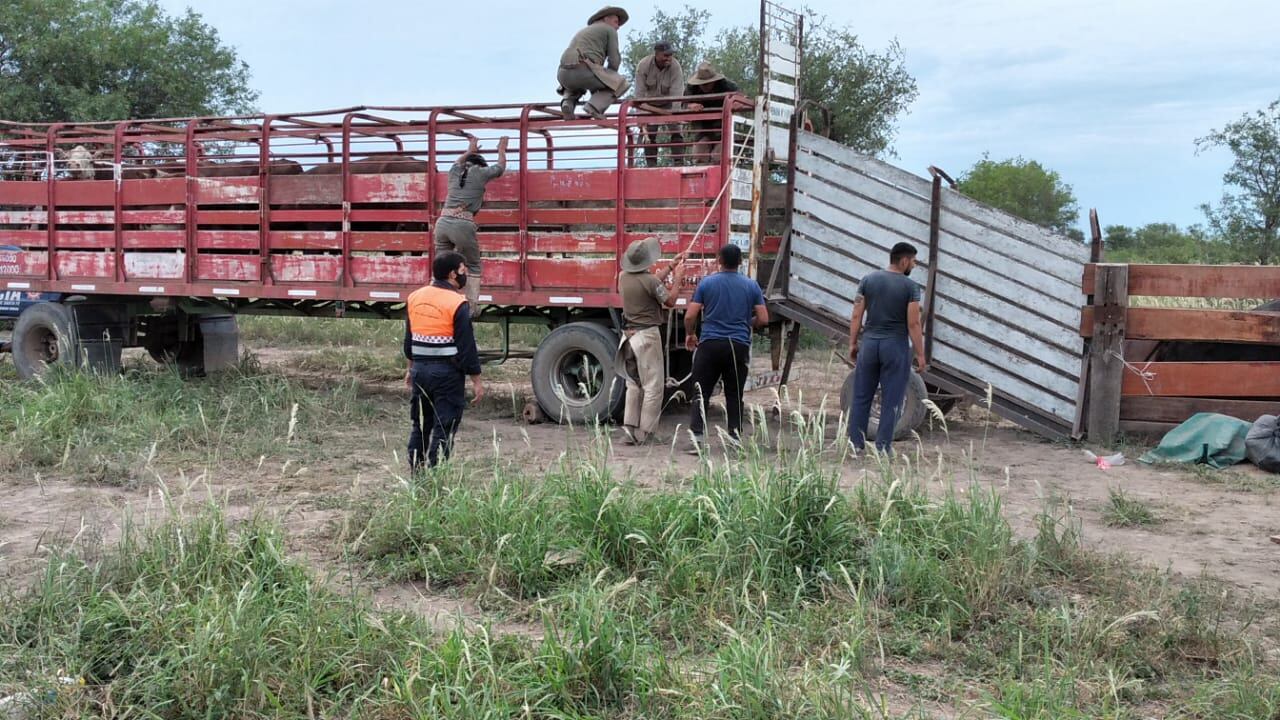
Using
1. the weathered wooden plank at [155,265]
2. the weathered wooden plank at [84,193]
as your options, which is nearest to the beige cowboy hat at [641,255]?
the weathered wooden plank at [155,265]

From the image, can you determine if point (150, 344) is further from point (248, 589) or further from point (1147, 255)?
point (1147, 255)

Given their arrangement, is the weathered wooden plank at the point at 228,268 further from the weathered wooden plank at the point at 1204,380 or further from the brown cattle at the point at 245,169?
the weathered wooden plank at the point at 1204,380

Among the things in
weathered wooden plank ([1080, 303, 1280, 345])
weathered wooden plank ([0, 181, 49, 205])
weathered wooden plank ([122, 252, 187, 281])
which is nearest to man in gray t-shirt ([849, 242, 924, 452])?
weathered wooden plank ([1080, 303, 1280, 345])

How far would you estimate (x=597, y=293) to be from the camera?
9.78 m

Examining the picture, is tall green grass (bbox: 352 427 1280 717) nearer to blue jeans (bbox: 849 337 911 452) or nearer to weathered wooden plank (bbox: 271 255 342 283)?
blue jeans (bbox: 849 337 911 452)

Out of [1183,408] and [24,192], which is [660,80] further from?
[24,192]

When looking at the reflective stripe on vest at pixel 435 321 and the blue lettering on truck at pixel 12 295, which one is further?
the blue lettering on truck at pixel 12 295

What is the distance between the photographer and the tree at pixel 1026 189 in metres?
57.5

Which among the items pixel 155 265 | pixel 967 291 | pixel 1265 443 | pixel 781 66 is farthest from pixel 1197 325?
pixel 155 265

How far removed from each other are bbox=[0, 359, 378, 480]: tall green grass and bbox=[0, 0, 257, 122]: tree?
14861mm

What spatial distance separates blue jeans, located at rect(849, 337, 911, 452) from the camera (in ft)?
26.2

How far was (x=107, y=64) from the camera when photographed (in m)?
24.8

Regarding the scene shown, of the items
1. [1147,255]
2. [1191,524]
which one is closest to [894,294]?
[1191,524]

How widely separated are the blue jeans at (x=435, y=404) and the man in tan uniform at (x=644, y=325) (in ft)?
7.82
